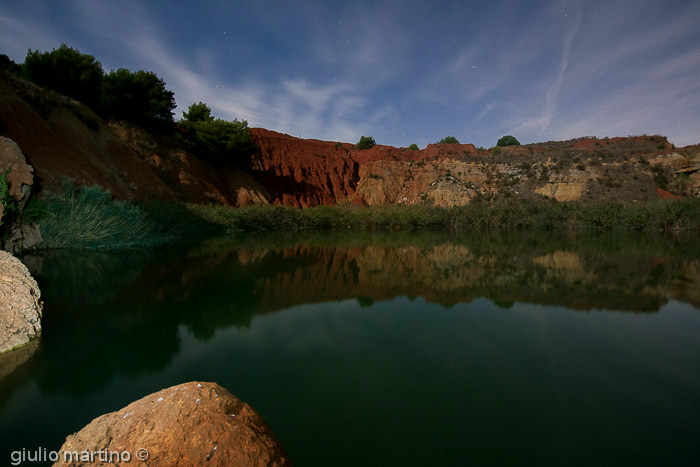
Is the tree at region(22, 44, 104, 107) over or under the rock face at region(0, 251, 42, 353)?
over

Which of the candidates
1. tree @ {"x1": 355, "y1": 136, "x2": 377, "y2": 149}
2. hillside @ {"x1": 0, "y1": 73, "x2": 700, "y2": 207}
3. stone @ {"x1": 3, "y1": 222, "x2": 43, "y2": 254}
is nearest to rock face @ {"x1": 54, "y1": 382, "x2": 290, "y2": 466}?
stone @ {"x1": 3, "y1": 222, "x2": 43, "y2": 254}

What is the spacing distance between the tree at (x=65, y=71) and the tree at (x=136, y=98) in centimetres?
115

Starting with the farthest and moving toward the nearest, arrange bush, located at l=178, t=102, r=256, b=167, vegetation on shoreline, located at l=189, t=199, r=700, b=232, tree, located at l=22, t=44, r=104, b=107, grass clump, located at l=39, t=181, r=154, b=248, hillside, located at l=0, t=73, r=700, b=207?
bush, located at l=178, t=102, r=256, b=167, tree, located at l=22, t=44, r=104, b=107, vegetation on shoreline, located at l=189, t=199, r=700, b=232, hillside, located at l=0, t=73, r=700, b=207, grass clump, located at l=39, t=181, r=154, b=248

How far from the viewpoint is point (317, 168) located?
4116cm

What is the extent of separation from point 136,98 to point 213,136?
20.1 ft

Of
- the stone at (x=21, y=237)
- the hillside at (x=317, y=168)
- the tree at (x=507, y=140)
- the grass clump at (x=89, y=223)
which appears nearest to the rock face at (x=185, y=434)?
the stone at (x=21, y=237)

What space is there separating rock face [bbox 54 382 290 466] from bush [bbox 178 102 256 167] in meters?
31.7

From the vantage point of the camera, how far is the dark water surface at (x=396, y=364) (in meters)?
1.82

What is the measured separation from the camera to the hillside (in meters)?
17.2

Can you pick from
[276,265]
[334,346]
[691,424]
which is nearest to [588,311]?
[691,424]

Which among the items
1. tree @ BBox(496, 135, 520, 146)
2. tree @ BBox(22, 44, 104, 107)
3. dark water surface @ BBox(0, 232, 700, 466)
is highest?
tree @ BBox(496, 135, 520, 146)

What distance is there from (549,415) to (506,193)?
117 feet

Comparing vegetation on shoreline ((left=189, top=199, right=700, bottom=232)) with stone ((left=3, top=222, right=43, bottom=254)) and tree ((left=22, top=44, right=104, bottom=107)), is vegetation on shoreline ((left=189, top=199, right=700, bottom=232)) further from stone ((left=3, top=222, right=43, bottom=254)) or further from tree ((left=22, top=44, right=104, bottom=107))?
tree ((left=22, top=44, right=104, bottom=107))

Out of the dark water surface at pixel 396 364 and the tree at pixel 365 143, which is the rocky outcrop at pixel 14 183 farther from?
the tree at pixel 365 143
